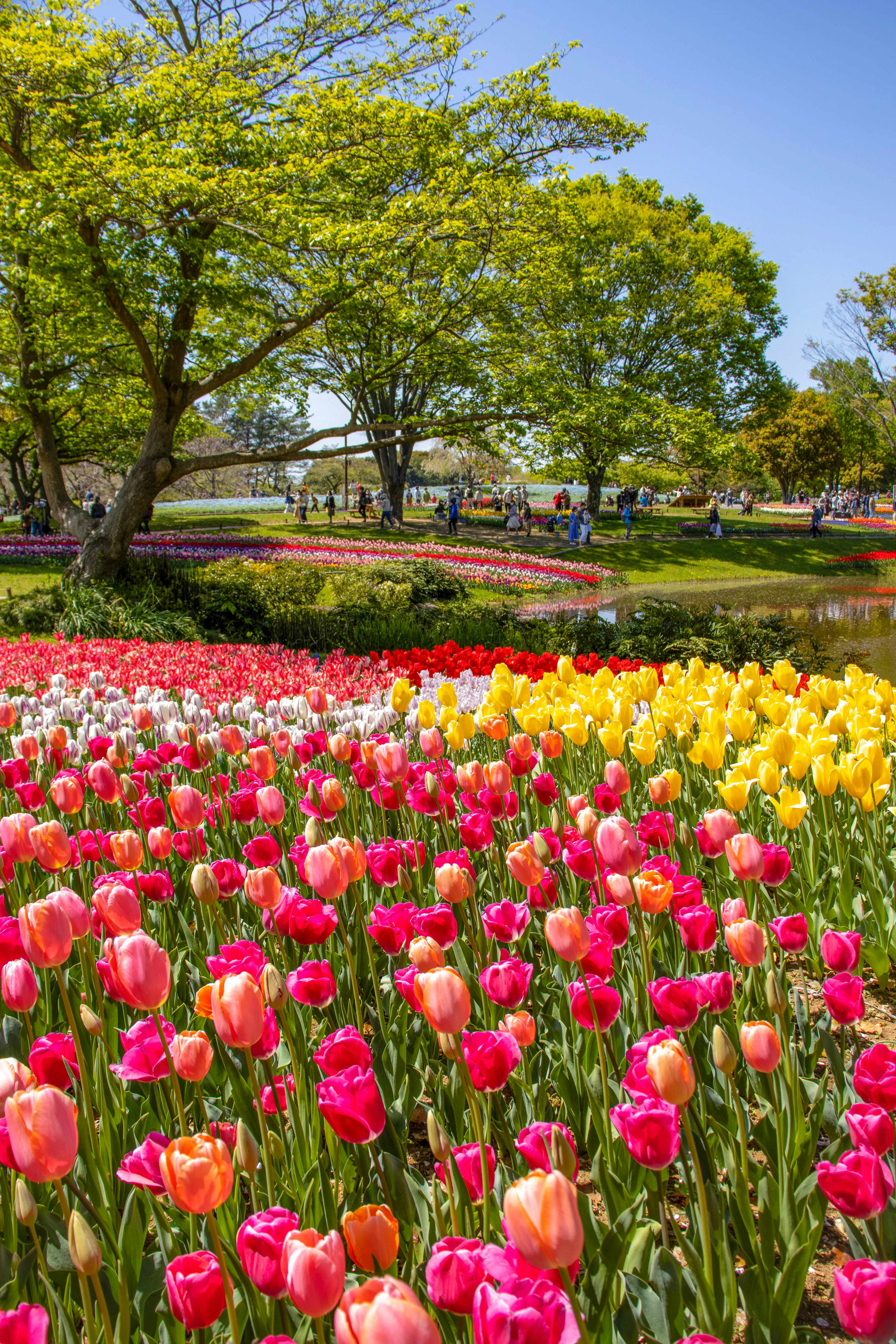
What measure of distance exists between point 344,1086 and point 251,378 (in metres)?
19.5

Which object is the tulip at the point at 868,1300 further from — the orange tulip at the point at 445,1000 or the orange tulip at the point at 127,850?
the orange tulip at the point at 127,850

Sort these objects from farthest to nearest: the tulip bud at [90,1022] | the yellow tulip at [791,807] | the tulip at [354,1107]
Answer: the yellow tulip at [791,807]
the tulip bud at [90,1022]
the tulip at [354,1107]

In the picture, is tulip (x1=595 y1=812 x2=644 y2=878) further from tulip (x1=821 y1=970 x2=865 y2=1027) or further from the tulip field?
tulip (x1=821 y1=970 x2=865 y2=1027)

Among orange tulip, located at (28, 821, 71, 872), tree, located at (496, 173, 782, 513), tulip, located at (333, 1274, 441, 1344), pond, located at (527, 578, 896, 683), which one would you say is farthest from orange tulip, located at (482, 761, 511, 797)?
tree, located at (496, 173, 782, 513)

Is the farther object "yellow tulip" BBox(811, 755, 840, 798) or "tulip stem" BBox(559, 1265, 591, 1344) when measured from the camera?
"yellow tulip" BBox(811, 755, 840, 798)

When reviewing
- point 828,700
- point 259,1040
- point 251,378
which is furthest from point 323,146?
point 259,1040

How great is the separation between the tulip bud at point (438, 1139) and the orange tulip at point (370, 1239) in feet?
0.55

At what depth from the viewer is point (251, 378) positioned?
63.0 feet

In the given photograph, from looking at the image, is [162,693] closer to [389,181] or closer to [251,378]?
[389,181]

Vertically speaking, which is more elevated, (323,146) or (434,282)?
(323,146)

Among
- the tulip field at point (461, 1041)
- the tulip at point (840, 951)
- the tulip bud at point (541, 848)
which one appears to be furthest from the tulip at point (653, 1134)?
the tulip bud at point (541, 848)

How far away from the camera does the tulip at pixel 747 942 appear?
1647 mm

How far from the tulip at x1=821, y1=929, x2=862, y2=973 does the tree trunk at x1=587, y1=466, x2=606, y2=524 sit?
119 feet

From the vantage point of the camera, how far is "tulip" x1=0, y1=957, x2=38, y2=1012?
1.60 metres
